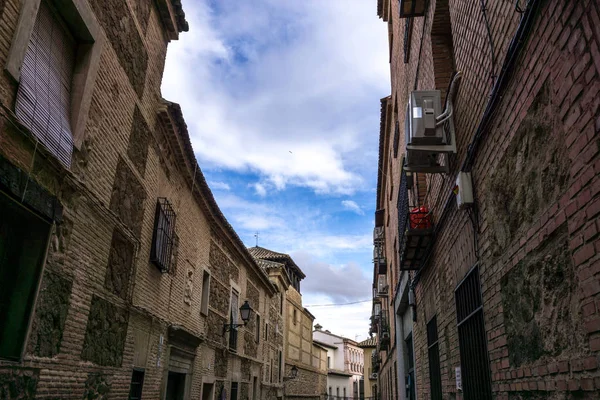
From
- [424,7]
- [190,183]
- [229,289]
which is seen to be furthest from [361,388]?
[424,7]

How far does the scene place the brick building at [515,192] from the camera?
244 centimetres

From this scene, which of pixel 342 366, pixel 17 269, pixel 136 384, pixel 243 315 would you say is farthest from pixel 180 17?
pixel 342 366

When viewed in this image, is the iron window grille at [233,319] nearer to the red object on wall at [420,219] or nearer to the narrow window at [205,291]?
the narrow window at [205,291]

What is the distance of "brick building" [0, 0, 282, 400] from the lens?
15.2 ft

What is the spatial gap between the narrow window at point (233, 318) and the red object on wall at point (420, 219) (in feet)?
32.0

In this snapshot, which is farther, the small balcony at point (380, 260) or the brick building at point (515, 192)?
the small balcony at point (380, 260)

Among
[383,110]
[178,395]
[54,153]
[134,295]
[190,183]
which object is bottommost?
[178,395]

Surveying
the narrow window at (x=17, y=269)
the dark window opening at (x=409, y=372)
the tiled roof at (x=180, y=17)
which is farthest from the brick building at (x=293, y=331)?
the narrow window at (x=17, y=269)

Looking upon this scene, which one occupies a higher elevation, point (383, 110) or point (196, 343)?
point (383, 110)

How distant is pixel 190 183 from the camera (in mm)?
11414

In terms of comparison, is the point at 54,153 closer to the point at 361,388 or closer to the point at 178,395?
the point at 178,395

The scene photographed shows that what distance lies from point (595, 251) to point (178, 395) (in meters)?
10.4

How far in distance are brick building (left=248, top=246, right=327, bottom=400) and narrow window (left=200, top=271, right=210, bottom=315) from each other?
1229 cm

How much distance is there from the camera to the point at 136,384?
26.9 feet
